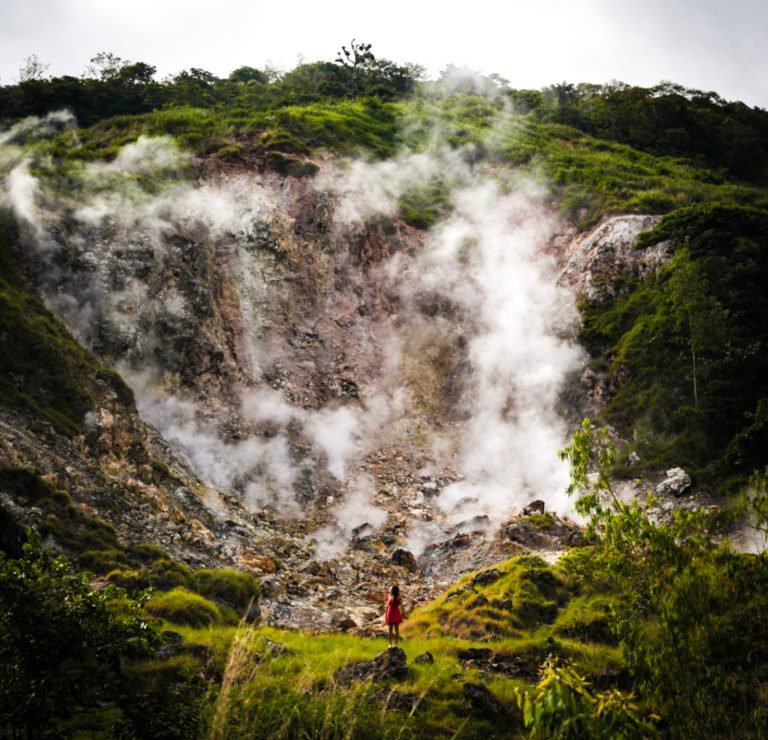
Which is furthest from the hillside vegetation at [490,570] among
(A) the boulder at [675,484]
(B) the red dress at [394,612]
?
(B) the red dress at [394,612]

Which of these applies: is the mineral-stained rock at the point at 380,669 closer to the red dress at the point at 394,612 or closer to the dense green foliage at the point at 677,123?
the red dress at the point at 394,612

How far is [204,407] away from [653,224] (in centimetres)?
2235

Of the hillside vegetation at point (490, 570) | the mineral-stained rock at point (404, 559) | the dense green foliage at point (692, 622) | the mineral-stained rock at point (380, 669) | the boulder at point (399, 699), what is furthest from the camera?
the mineral-stained rock at point (404, 559)

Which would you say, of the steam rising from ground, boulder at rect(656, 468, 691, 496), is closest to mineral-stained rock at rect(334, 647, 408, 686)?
the steam rising from ground

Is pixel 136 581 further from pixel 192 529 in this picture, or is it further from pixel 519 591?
pixel 519 591

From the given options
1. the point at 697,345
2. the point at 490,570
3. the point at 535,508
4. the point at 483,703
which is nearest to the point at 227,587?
the point at 490,570

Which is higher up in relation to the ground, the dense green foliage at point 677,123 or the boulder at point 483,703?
the dense green foliage at point 677,123

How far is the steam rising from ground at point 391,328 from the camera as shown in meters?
22.8

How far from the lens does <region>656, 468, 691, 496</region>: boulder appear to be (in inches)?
772

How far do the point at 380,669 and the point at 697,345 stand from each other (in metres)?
17.6

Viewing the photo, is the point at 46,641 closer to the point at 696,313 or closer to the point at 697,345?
the point at 697,345

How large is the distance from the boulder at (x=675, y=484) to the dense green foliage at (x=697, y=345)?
64 centimetres

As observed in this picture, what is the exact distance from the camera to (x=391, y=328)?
3152cm

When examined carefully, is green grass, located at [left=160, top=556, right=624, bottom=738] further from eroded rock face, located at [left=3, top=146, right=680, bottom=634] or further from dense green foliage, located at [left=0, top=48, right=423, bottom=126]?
dense green foliage, located at [left=0, top=48, right=423, bottom=126]
